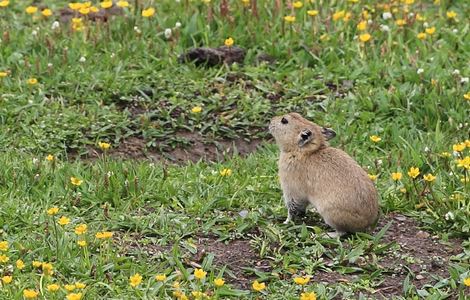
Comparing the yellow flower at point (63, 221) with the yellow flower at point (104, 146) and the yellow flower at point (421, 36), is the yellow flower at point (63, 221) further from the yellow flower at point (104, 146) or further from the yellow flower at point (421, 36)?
the yellow flower at point (421, 36)

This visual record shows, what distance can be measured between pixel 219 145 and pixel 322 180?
1.84 meters

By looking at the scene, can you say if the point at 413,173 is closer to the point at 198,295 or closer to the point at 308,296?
the point at 308,296

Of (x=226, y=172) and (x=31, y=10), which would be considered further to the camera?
(x=31, y=10)

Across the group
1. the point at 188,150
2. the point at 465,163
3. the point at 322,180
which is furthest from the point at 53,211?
the point at 465,163

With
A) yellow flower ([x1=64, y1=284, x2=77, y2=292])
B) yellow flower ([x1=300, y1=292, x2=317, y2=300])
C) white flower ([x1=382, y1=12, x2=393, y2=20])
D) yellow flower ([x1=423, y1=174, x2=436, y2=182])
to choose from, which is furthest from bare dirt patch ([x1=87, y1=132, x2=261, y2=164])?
yellow flower ([x1=300, y1=292, x2=317, y2=300])

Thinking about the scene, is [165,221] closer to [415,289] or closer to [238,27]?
[415,289]

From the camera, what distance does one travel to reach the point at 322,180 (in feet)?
23.0

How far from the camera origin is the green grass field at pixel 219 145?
6570mm

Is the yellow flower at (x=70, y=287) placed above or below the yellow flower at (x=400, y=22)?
above

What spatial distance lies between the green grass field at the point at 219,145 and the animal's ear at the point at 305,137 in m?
0.49

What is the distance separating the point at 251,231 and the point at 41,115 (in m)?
2.44

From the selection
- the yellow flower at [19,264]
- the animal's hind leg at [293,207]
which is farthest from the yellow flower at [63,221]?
the animal's hind leg at [293,207]

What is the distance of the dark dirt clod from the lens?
9516 millimetres

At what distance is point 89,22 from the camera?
9961 millimetres
